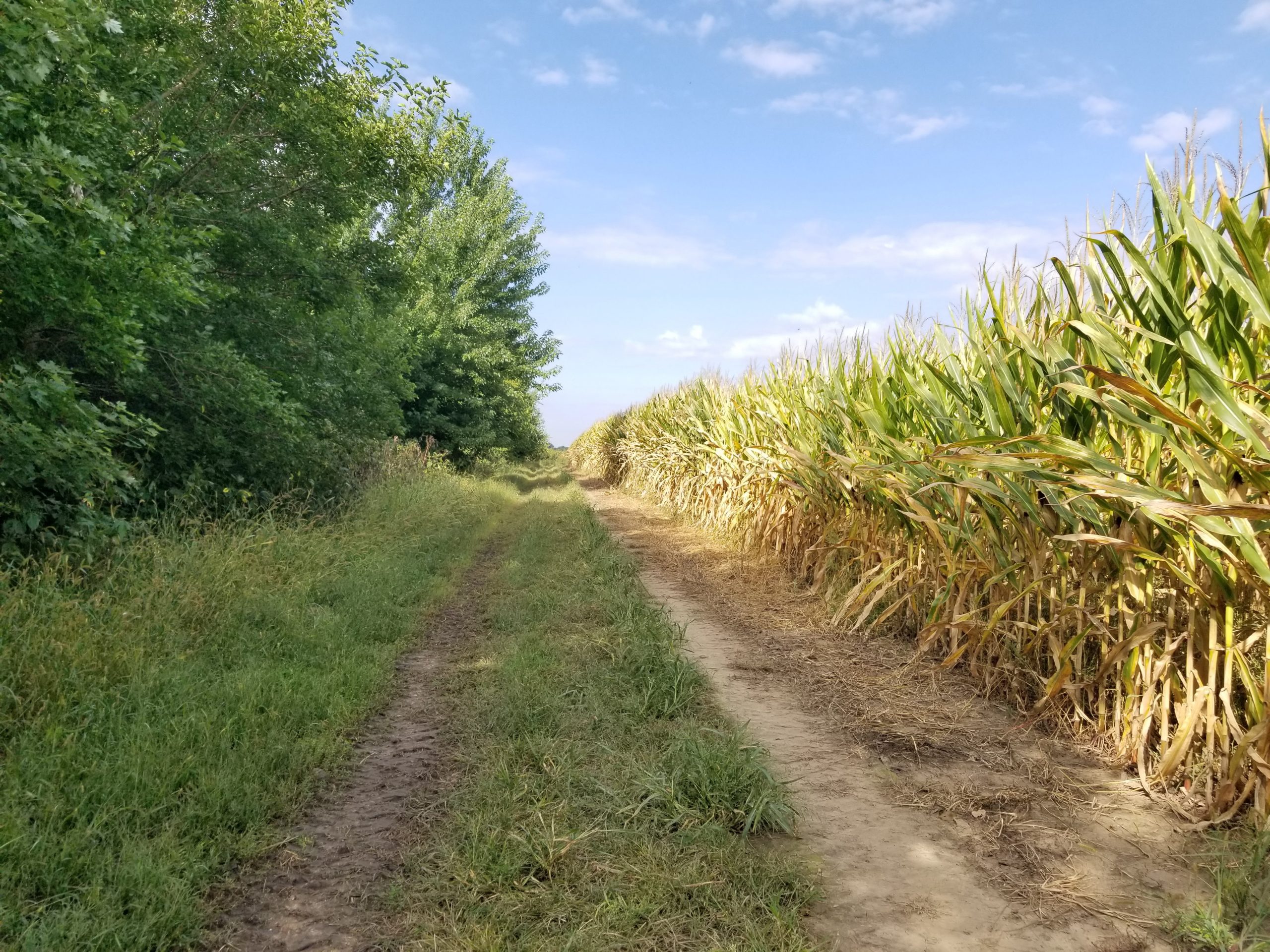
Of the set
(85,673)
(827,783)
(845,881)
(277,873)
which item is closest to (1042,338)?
(827,783)

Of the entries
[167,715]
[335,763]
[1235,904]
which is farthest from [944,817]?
[167,715]

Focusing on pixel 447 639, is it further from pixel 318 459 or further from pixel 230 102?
pixel 230 102

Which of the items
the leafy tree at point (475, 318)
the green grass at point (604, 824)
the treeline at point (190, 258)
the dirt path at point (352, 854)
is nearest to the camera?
the green grass at point (604, 824)

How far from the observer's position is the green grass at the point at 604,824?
8.03ft

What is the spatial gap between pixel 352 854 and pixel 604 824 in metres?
1.03

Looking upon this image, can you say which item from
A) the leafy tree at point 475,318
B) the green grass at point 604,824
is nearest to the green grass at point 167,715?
the green grass at point 604,824

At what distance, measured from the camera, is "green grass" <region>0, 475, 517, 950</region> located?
8.63 feet

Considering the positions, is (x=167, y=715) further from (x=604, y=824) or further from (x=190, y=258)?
(x=190, y=258)

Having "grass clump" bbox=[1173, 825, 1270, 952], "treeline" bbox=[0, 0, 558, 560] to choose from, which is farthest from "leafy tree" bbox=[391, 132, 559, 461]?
"grass clump" bbox=[1173, 825, 1270, 952]

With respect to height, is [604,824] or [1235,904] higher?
[1235,904]

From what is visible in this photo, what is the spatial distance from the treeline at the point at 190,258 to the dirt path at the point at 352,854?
2695mm

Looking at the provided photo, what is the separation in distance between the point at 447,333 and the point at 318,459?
1333cm

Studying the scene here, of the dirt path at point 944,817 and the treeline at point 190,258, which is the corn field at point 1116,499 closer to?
the dirt path at point 944,817

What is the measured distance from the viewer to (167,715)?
3.90 meters
